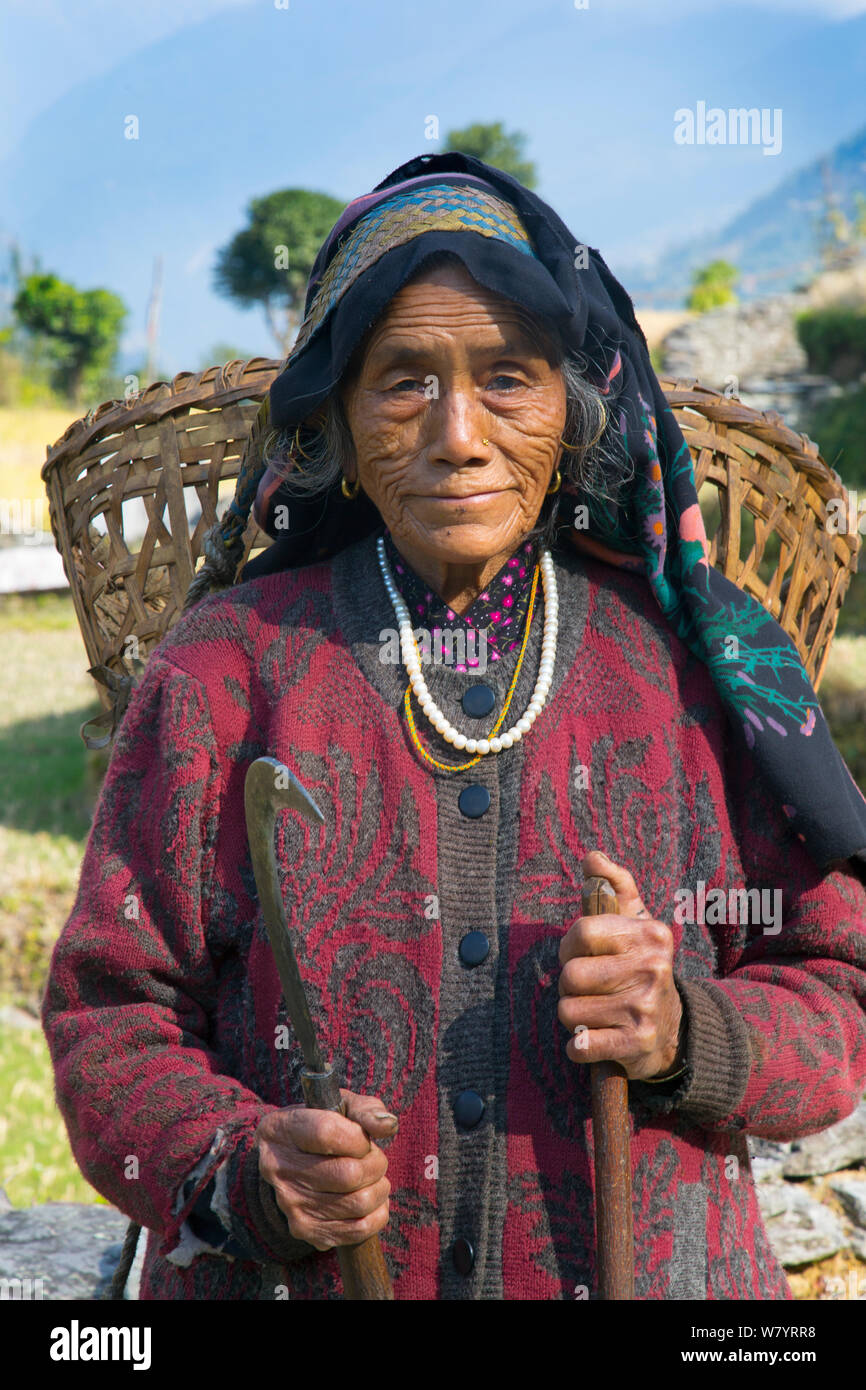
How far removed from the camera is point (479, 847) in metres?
1.90

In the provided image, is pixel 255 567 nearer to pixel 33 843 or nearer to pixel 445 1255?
pixel 445 1255

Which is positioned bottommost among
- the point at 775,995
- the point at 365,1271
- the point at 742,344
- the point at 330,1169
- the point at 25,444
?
the point at 365,1271

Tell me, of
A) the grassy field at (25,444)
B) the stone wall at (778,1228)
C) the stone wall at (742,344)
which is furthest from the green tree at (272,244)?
the stone wall at (778,1228)

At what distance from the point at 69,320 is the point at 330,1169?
44.5 m

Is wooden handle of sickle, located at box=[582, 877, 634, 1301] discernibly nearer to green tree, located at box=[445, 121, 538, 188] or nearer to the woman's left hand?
the woman's left hand

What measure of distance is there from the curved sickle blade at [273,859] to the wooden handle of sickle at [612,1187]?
1.44 feet

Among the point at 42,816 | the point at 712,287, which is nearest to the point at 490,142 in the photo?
the point at 712,287

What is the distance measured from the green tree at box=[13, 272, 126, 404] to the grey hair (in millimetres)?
43409

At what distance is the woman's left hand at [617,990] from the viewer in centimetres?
171

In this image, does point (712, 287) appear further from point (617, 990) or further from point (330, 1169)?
point (330, 1169)

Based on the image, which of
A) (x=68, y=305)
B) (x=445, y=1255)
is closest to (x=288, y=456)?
(x=445, y=1255)

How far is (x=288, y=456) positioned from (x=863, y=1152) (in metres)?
2.99

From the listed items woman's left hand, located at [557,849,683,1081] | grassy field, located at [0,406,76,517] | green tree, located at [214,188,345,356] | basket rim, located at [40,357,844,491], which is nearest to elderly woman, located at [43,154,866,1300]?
woman's left hand, located at [557,849,683,1081]

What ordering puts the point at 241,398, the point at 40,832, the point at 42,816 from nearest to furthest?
the point at 241,398 < the point at 40,832 < the point at 42,816
